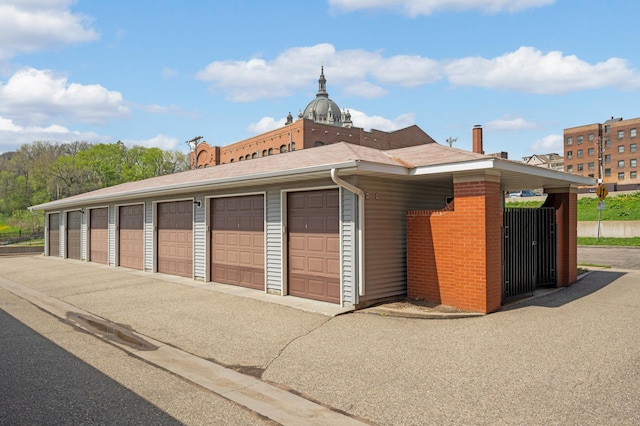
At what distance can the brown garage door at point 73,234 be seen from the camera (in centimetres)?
2055

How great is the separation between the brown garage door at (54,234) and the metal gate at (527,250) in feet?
72.5

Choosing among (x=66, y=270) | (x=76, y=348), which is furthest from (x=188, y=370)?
(x=66, y=270)

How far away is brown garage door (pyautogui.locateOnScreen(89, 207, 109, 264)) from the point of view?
18031 millimetres

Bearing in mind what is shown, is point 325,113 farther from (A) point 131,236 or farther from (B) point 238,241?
(B) point 238,241

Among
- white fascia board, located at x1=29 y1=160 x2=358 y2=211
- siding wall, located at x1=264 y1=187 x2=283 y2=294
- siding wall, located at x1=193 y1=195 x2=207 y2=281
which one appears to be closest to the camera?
white fascia board, located at x1=29 y1=160 x2=358 y2=211

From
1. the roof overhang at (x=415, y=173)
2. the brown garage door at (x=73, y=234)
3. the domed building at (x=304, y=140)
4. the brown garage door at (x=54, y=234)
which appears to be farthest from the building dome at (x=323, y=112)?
the roof overhang at (x=415, y=173)

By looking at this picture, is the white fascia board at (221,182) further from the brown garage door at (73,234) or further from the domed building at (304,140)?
the domed building at (304,140)

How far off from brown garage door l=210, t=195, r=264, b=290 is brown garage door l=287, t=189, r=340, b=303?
1.18 m

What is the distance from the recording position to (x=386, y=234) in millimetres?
8680

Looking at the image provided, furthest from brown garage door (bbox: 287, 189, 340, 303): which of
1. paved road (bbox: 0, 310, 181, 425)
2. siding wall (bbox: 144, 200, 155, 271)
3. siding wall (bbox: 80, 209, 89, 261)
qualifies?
siding wall (bbox: 80, 209, 89, 261)

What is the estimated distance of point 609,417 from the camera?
3.78m

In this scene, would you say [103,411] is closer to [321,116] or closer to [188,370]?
[188,370]

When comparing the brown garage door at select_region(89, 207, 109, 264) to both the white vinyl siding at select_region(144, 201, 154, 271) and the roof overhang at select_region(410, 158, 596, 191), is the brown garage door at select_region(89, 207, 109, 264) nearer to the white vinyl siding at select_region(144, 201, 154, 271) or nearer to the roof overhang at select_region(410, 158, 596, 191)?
the white vinyl siding at select_region(144, 201, 154, 271)

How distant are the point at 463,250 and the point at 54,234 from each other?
2272cm
